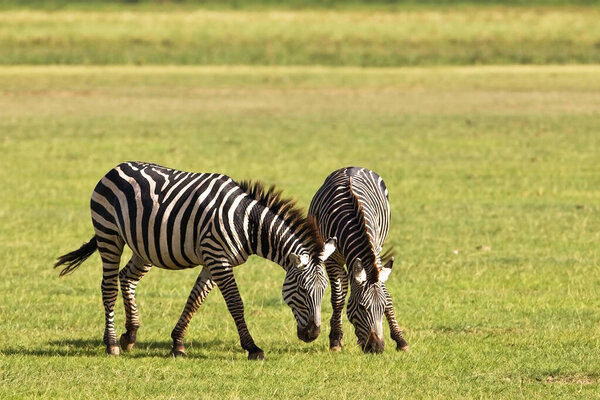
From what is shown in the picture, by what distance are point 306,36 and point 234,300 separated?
57158 mm

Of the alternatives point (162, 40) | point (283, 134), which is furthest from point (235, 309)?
point (162, 40)

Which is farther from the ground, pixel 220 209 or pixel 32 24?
pixel 32 24

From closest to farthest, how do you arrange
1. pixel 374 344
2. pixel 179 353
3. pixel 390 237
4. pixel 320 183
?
1. pixel 374 344
2. pixel 179 353
3. pixel 390 237
4. pixel 320 183

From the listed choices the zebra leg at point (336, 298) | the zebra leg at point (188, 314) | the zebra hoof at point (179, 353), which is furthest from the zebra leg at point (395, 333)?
the zebra hoof at point (179, 353)

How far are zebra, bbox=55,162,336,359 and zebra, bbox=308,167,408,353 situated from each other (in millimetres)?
→ 291

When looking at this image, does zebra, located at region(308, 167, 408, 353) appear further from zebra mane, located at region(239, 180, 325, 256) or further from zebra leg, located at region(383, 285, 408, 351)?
zebra mane, located at region(239, 180, 325, 256)

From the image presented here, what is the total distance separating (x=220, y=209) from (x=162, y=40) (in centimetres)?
5292

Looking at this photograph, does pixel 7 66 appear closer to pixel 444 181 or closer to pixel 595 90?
pixel 595 90

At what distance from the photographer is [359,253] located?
9188mm

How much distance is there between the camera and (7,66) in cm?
4844

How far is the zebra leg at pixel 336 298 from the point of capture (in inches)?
393

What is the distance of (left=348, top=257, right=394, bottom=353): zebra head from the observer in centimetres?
882

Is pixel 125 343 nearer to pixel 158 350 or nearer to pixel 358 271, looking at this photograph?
pixel 158 350

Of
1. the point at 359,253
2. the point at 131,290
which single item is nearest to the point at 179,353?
the point at 131,290
